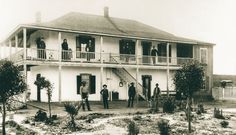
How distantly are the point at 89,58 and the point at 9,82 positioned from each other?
13.6 metres

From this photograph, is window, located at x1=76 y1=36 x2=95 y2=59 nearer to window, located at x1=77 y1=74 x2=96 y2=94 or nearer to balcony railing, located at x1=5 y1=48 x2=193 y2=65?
balcony railing, located at x1=5 y1=48 x2=193 y2=65

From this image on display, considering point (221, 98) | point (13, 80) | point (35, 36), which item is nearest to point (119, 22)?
point (35, 36)

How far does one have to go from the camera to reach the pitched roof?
26.9m

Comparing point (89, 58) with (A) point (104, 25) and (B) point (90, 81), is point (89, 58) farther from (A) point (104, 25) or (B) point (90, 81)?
(A) point (104, 25)

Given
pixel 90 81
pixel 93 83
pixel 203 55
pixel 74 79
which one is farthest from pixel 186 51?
pixel 74 79

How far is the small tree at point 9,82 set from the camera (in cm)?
1431

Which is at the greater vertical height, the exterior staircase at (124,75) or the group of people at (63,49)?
the group of people at (63,49)

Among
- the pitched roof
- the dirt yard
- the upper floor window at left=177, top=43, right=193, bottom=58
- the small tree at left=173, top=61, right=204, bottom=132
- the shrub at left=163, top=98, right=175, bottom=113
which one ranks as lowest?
the dirt yard

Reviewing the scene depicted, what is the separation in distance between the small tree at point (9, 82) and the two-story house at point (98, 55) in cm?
879

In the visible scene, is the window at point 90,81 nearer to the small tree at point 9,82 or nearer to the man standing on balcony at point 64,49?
the man standing on balcony at point 64,49

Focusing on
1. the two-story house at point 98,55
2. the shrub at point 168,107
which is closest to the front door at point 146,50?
the two-story house at point 98,55

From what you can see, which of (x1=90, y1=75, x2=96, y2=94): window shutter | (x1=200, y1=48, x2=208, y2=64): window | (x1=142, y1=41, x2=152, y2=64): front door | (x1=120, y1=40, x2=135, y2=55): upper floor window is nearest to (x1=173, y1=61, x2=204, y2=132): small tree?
(x1=90, y1=75, x2=96, y2=94): window shutter

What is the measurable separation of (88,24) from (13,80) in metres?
15.9

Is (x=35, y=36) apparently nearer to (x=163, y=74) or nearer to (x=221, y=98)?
(x=163, y=74)
